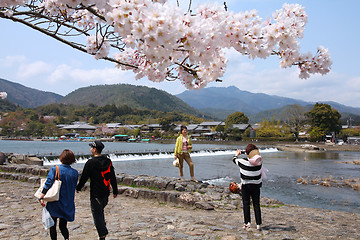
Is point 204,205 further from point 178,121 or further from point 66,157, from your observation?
point 178,121

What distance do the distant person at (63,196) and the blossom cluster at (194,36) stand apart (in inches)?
62.6

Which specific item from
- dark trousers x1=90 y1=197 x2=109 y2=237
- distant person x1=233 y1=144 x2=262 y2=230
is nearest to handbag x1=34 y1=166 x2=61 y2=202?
dark trousers x1=90 y1=197 x2=109 y2=237

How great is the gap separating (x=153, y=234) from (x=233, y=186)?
7.51ft

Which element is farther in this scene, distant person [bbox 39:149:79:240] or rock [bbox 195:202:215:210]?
rock [bbox 195:202:215:210]

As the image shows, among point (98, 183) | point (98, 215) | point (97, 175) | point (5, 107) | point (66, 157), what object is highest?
point (5, 107)

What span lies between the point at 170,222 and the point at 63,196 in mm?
2420

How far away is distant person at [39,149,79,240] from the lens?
3.58 metres

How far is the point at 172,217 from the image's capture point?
5.77 metres

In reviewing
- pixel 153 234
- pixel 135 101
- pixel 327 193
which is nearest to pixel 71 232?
pixel 153 234

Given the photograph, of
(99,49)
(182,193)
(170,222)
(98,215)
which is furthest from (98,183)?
(182,193)

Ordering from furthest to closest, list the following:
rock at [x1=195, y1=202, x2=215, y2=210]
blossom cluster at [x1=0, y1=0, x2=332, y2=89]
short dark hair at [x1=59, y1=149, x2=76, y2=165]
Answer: rock at [x1=195, y1=202, x2=215, y2=210] → short dark hair at [x1=59, y1=149, x2=76, y2=165] → blossom cluster at [x1=0, y1=0, x2=332, y2=89]

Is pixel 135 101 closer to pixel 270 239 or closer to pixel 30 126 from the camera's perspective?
pixel 30 126

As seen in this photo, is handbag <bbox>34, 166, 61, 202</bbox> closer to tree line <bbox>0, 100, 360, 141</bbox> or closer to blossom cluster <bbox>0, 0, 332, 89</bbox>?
blossom cluster <bbox>0, 0, 332, 89</bbox>

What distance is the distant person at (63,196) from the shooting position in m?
3.58
